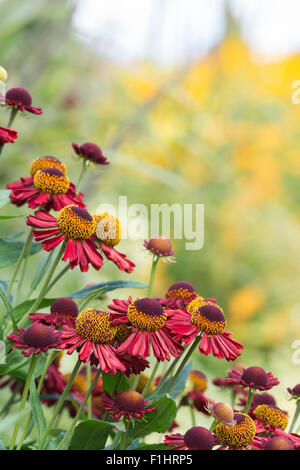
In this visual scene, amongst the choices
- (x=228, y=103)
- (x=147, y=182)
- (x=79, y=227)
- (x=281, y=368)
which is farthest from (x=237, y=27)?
(x=79, y=227)

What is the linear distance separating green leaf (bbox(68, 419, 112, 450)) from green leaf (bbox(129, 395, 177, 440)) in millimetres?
29

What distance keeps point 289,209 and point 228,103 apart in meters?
0.86

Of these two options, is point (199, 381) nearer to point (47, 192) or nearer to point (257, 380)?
point (257, 380)

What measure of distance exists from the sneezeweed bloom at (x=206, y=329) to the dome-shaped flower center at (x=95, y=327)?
50mm

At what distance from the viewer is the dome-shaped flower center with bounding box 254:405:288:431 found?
1.43 ft

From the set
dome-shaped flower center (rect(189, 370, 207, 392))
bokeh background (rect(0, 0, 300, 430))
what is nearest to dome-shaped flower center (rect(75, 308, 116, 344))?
dome-shaped flower center (rect(189, 370, 207, 392))

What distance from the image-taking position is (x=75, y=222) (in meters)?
0.42

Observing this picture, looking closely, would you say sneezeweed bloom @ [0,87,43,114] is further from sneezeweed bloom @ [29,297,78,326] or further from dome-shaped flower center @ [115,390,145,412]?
dome-shaped flower center @ [115,390,145,412]

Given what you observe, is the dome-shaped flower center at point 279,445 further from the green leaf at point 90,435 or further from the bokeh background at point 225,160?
the bokeh background at point 225,160

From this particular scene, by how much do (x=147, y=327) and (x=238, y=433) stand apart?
0.10m

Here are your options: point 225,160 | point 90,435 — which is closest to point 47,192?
point 90,435

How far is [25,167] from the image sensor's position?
64.9 inches

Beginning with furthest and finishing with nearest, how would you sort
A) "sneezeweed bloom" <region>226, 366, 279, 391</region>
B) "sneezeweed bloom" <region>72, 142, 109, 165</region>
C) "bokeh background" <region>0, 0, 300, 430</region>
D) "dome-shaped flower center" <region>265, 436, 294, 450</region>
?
"bokeh background" <region>0, 0, 300, 430</region>
"sneezeweed bloom" <region>72, 142, 109, 165</region>
"sneezeweed bloom" <region>226, 366, 279, 391</region>
"dome-shaped flower center" <region>265, 436, 294, 450</region>
